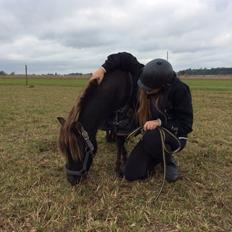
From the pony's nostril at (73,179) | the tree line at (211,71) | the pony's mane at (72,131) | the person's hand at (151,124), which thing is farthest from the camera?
the tree line at (211,71)

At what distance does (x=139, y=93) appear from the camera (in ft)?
12.3

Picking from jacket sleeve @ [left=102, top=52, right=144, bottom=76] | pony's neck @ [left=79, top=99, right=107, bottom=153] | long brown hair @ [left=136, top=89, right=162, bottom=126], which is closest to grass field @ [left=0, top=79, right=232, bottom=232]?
pony's neck @ [left=79, top=99, right=107, bottom=153]

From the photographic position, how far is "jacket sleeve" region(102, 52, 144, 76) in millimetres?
3806

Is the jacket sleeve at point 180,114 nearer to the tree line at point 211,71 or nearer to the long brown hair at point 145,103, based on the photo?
the long brown hair at point 145,103

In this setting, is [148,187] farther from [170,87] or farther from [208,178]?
[170,87]

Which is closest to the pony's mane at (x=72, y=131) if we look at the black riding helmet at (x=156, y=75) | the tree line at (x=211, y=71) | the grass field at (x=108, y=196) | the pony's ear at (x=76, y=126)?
the pony's ear at (x=76, y=126)

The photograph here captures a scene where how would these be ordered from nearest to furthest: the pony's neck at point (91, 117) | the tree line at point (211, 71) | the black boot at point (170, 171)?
1. the pony's neck at point (91, 117)
2. the black boot at point (170, 171)
3. the tree line at point (211, 71)

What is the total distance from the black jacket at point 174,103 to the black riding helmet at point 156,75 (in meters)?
0.17

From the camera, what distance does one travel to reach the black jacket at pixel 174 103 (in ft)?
12.5

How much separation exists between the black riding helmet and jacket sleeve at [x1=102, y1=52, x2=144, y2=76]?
0.33 meters

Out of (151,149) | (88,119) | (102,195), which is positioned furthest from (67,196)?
(151,149)

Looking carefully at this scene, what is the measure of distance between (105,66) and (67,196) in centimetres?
139

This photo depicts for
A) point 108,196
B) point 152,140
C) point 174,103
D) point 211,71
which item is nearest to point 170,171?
point 152,140

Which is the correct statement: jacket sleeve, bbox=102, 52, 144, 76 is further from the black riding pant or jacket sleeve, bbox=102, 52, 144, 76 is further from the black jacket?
the black riding pant
